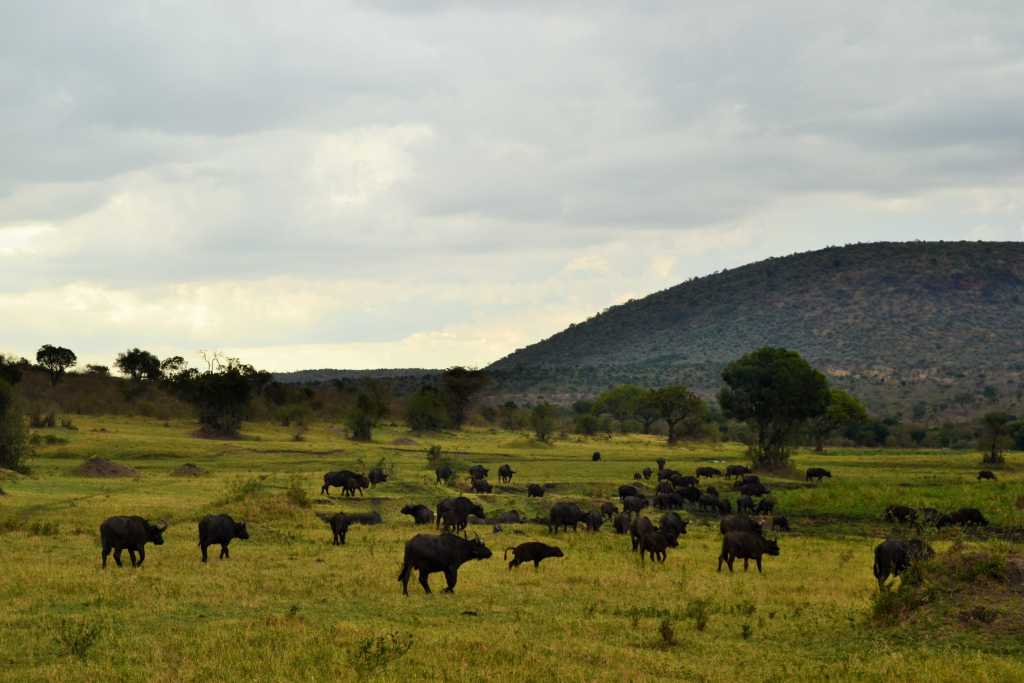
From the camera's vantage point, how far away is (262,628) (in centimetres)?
1775

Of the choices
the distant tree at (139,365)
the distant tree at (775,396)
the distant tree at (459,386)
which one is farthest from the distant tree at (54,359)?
the distant tree at (775,396)

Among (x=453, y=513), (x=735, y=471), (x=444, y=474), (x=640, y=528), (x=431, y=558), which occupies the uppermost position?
(x=431, y=558)

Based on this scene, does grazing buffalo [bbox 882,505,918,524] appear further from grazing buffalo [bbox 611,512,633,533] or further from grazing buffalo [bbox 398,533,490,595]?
grazing buffalo [bbox 398,533,490,595]

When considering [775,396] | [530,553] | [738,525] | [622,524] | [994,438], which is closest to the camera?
[530,553]

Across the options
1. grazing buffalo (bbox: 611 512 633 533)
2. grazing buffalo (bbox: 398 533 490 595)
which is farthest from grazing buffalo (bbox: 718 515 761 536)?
grazing buffalo (bbox: 398 533 490 595)

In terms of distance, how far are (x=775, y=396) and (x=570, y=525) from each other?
4214 cm

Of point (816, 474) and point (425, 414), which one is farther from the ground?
point (425, 414)

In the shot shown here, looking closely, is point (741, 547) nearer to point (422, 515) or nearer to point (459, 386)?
point (422, 515)

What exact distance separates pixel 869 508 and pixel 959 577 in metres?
31.2

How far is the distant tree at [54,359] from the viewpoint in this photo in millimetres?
142438

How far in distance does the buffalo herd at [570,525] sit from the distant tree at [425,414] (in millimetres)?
47911

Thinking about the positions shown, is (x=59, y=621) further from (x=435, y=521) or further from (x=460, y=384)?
(x=460, y=384)

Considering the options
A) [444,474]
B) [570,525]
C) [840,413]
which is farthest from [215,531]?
[840,413]

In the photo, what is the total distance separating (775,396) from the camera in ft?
260
